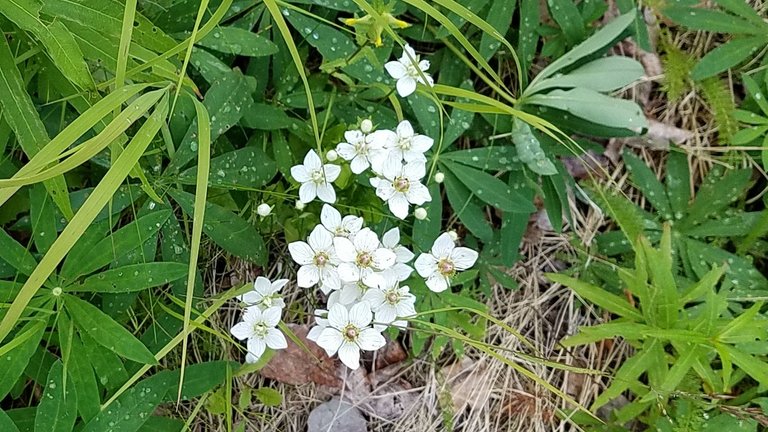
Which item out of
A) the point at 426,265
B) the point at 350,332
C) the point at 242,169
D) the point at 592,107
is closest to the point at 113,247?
the point at 242,169

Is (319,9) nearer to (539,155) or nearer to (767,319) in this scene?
(539,155)

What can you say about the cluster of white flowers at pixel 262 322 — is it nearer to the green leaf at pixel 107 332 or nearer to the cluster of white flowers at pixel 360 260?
the cluster of white flowers at pixel 360 260

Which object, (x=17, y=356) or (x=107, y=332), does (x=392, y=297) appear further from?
(x=17, y=356)

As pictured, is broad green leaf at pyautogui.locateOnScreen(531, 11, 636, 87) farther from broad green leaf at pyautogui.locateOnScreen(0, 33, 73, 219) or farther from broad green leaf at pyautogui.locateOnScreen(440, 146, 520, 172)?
broad green leaf at pyautogui.locateOnScreen(0, 33, 73, 219)

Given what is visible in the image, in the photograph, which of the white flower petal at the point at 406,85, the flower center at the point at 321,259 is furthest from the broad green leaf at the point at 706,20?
the flower center at the point at 321,259

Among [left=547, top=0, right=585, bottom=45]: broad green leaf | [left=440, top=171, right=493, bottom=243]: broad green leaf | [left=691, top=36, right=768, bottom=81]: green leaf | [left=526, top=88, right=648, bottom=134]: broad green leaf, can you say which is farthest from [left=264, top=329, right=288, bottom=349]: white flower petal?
[left=691, top=36, right=768, bottom=81]: green leaf

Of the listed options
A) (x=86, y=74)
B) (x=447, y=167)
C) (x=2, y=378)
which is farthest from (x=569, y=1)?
(x=2, y=378)

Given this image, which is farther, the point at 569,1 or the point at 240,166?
the point at 569,1
